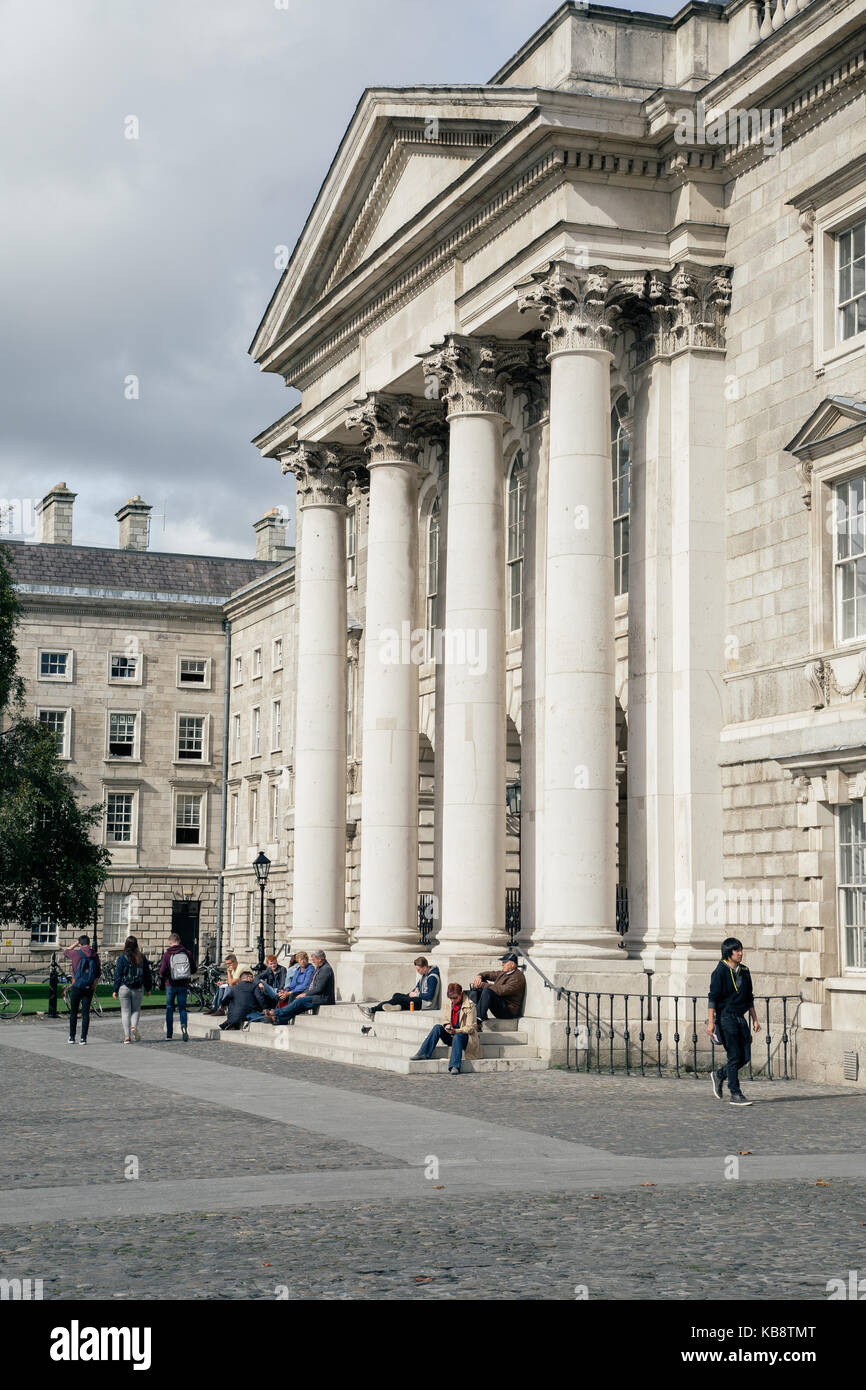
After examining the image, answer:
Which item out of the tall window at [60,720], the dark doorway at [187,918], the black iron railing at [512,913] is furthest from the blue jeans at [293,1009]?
the tall window at [60,720]

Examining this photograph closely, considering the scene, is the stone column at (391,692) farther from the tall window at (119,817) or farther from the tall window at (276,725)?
the tall window at (119,817)

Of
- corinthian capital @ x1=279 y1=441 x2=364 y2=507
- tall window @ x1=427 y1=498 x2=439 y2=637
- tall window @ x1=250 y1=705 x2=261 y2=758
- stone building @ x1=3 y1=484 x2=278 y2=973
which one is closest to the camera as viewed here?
tall window @ x1=427 y1=498 x2=439 y2=637

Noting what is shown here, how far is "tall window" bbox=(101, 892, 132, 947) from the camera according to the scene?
79125 mm

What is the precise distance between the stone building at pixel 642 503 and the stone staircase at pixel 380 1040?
0.51 m

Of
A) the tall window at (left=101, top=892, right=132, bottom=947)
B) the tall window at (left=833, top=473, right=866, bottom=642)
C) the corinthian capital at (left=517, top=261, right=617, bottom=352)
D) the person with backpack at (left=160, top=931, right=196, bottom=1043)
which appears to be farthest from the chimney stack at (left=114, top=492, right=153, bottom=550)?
the tall window at (left=833, top=473, right=866, bottom=642)

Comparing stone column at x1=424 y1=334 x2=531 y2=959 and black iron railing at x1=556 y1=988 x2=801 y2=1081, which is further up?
stone column at x1=424 y1=334 x2=531 y2=959

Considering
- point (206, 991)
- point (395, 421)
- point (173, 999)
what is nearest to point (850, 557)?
point (395, 421)

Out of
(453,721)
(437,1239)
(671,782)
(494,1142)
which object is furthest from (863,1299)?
(453,721)

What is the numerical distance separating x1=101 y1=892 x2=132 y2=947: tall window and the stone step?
46098 mm

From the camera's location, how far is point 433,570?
1503 inches

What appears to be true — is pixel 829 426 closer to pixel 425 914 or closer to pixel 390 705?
pixel 390 705

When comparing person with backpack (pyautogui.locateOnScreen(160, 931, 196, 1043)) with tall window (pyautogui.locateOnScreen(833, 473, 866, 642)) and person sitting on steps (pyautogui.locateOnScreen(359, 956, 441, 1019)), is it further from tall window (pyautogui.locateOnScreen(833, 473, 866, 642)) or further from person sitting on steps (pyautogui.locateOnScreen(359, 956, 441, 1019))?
tall window (pyautogui.locateOnScreen(833, 473, 866, 642))

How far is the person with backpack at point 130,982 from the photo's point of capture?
29469 millimetres

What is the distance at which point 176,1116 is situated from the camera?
18219 millimetres
